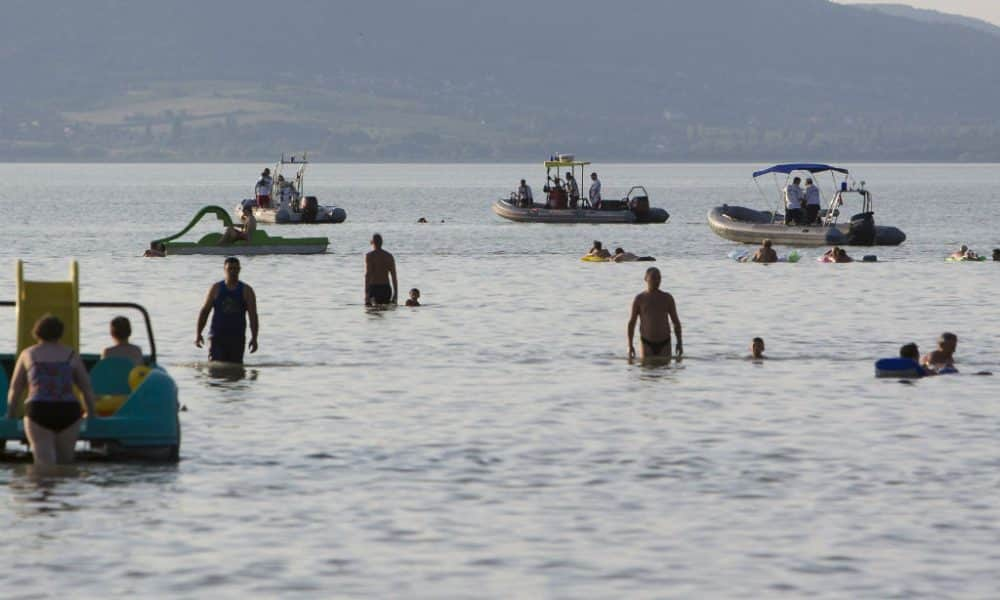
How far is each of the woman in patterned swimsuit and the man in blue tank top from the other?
7.12 metres

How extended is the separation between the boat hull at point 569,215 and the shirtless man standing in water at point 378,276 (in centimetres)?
4543

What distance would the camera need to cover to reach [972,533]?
51.9 ft

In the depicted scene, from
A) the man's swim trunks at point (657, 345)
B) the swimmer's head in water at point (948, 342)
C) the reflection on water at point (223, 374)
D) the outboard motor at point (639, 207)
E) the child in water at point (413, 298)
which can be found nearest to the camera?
the reflection on water at point (223, 374)

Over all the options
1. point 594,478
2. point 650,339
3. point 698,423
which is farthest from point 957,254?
point 594,478

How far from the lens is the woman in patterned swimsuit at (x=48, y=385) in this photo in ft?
56.6

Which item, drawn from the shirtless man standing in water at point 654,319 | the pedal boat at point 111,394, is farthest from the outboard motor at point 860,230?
the pedal boat at point 111,394

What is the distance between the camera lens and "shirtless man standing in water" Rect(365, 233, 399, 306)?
37.9m

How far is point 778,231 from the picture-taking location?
2744 inches

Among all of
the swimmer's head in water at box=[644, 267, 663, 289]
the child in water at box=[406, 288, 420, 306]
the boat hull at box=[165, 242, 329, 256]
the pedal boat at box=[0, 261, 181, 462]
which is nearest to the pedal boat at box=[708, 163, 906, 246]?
the boat hull at box=[165, 242, 329, 256]

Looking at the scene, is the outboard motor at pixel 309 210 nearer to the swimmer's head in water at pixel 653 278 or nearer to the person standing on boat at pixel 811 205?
the person standing on boat at pixel 811 205

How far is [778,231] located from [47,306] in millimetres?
52723

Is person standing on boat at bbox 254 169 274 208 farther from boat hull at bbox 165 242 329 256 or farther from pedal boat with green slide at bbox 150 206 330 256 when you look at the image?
boat hull at bbox 165 242 329 256

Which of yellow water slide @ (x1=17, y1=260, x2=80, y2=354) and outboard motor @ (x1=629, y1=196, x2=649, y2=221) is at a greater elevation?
yellow water slide @ (x1=17, y1=260, x2=80, y2=354)

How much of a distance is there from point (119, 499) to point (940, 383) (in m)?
12.9
